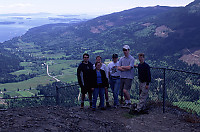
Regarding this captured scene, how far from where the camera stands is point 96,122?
306 inches

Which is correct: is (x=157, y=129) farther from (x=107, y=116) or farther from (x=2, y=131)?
(x=2, y=131)

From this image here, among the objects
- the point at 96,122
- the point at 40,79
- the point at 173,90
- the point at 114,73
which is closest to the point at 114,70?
the point at 114,73

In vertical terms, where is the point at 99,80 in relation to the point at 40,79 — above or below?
above

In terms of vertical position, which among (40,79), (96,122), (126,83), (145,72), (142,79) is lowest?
(40,79)

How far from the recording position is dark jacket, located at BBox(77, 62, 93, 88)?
29.5ft

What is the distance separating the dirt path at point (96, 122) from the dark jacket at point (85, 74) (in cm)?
117

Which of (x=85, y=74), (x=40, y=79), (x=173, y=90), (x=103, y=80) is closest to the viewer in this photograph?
(x=85, y=74)

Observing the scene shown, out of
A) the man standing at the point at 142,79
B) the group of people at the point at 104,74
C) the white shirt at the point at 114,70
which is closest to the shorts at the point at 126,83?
the group of people at the point at 104,74

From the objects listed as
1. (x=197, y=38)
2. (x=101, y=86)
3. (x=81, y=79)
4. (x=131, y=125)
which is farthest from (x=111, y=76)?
(x=197, y=38)

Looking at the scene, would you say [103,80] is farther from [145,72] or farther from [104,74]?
[145,72]

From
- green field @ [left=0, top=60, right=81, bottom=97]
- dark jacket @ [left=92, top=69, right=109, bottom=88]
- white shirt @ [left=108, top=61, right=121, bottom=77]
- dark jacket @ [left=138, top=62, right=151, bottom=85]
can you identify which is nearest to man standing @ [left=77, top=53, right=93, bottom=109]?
dark jacket @ [left=92, top=69, right=109, bottom=88]

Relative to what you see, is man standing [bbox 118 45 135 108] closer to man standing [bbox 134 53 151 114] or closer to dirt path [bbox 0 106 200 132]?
man standing [bbox 134 53 151 114]

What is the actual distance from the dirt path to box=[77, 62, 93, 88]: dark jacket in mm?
1167

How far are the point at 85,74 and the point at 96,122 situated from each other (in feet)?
6.74
